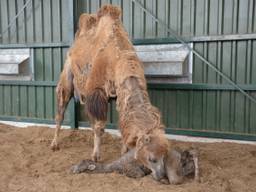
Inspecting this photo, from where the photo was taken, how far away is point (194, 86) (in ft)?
18.0

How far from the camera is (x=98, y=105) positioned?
4.26 m

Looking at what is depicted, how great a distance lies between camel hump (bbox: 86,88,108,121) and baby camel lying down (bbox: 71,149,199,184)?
0.64m

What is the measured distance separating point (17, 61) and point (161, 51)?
10.4ft

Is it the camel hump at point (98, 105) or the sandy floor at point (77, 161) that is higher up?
the camel hump at point (98, 105)

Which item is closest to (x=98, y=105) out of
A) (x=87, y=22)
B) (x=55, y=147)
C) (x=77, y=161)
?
(x=77, y=161)

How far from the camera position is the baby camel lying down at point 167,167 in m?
3.27

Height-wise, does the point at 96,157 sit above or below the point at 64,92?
below

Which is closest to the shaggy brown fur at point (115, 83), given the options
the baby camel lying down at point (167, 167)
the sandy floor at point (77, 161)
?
the baby camel lying down at point (167, 167)

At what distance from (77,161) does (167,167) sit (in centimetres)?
172

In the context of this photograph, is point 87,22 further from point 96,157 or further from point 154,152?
point 154,152

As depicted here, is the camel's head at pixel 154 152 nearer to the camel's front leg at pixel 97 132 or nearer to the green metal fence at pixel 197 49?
the camel's front leg at pixel 97 132

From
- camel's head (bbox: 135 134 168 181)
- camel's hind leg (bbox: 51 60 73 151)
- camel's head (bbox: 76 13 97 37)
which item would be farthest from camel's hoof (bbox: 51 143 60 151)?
camel's head (bbox: 135 134 168 181)

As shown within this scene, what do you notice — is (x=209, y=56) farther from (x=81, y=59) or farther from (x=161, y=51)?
(x=81, y=59)

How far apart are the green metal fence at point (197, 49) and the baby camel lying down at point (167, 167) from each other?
192 cm
